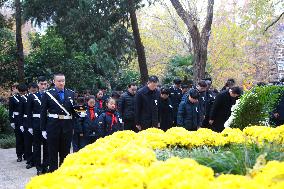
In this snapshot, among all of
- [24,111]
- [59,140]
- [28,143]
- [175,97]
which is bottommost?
[28,143]

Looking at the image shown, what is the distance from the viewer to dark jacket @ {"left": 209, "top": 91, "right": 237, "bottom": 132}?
34.5ft

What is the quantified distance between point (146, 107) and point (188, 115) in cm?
95

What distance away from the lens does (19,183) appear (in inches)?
372

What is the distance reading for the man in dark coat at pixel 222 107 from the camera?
10.5m

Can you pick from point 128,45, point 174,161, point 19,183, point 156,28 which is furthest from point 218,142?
point 156,28

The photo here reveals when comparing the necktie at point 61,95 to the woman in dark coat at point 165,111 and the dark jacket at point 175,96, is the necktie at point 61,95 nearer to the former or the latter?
the woman in dark coat at point 165,111

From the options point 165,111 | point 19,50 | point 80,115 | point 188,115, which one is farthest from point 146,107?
point 19,50

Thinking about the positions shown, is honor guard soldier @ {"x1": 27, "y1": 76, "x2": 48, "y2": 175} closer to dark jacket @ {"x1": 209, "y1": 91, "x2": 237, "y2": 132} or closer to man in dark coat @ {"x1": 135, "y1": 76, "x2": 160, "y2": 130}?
man in dark coat @ {"x1": 135, "y1": 76, "x2": 160, "y2": 130}

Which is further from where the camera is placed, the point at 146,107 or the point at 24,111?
the point at 24,111

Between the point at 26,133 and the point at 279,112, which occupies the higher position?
the point at 279,112

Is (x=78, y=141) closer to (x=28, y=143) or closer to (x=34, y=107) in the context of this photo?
(x=34, y=107)

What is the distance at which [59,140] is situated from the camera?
8.87m

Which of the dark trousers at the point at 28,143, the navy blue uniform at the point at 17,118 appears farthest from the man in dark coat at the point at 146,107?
the navy blue uniform at the point at 17,118

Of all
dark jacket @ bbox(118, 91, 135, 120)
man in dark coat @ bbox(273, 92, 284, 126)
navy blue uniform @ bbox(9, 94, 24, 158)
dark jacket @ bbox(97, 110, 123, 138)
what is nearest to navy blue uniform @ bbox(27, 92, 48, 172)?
dark jacket @ bbox(97, 110, 123, 138)
